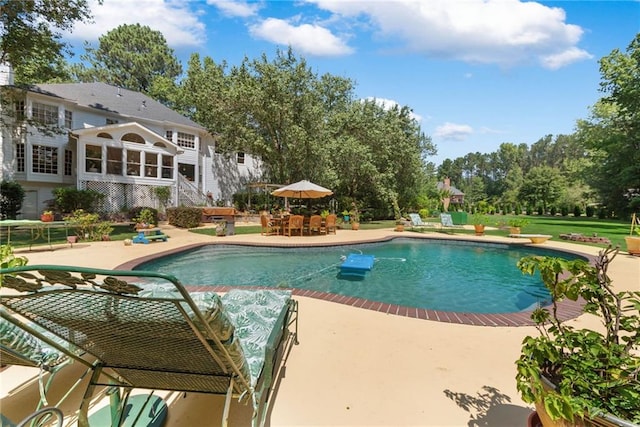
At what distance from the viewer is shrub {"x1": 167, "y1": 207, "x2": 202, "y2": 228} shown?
15.9 metres

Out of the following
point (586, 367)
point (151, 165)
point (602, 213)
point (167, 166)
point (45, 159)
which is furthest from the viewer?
point (602, 213)

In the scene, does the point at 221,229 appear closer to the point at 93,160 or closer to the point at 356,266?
the point at 356,266

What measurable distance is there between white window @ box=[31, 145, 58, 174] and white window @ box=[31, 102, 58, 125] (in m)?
1.52

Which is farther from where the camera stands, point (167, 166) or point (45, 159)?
point (167, 166)

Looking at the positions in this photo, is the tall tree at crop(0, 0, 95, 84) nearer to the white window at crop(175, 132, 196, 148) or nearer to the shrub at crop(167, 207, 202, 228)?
the shrub at crop(167, 207, 202, 228)

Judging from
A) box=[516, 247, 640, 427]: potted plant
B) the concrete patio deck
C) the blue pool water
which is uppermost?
box=[516, 247, 640, 427]: potted plant

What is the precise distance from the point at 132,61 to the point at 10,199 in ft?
81.9

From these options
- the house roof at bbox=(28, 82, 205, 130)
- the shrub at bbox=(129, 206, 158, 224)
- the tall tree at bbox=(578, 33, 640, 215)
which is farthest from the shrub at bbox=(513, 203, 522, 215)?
the shrub at bbox=(129, 206, 158, 224)

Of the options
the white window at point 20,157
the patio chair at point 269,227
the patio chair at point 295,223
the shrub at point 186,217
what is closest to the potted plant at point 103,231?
the shrub at point 186,217

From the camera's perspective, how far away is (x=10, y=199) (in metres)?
14.8

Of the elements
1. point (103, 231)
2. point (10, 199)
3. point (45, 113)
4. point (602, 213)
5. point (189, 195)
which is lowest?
point (103, 231)

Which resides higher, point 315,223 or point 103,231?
point 315,223

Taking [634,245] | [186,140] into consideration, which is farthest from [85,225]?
[634,245]

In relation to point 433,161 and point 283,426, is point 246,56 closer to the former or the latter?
point 283,426
